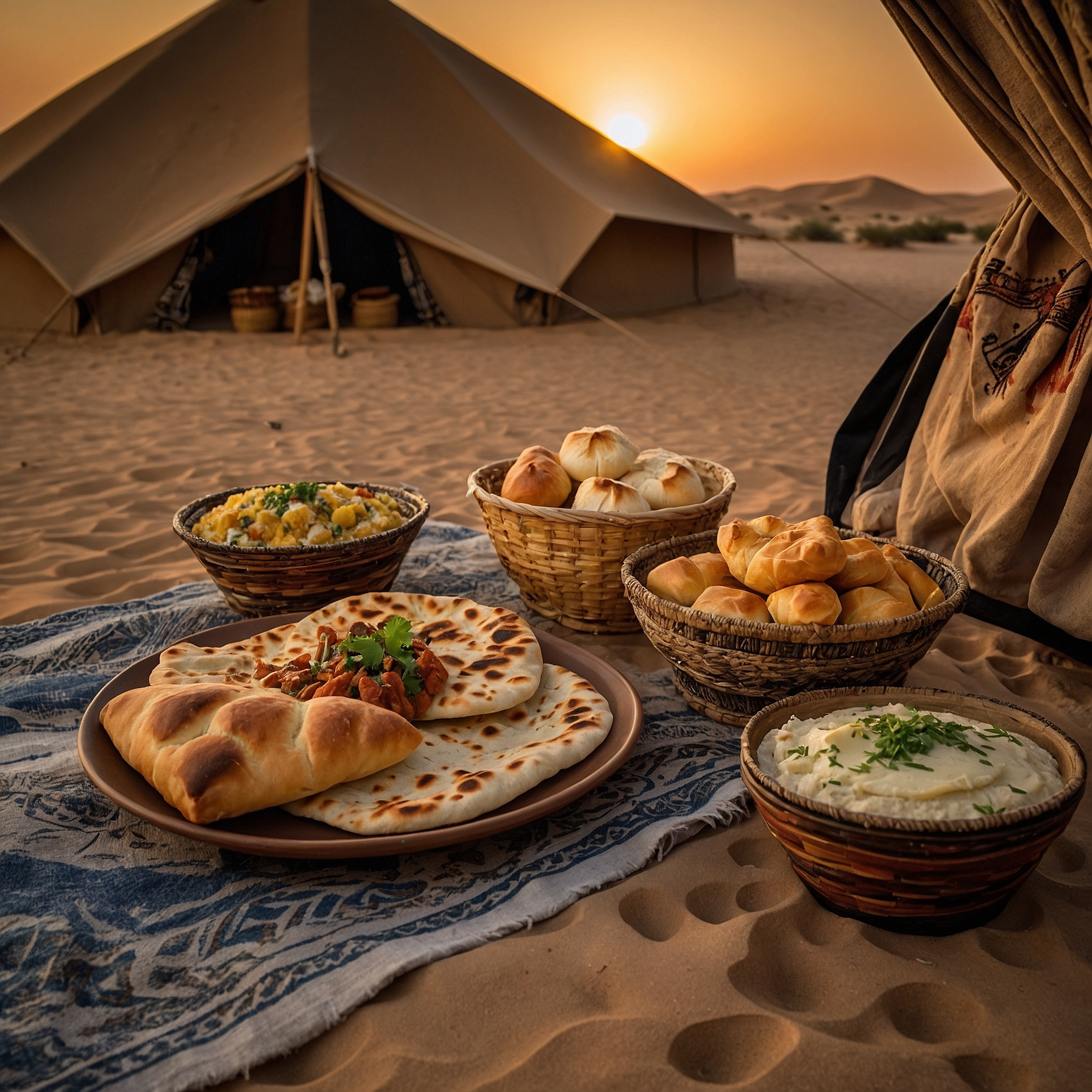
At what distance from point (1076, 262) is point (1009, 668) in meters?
1.16

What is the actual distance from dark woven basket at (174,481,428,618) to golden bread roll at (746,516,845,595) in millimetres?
1113

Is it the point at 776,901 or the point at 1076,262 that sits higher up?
the point at 1076,262

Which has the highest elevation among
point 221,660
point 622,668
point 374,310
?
point 221,660

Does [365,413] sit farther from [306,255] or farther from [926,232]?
[926,232]

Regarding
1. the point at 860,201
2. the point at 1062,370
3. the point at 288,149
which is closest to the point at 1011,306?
the point at 1062,370

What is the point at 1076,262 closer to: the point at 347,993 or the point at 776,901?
the point at 776,901

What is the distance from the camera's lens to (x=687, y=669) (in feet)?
7.00

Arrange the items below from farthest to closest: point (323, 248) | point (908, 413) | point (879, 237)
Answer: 1. point (879, 237)
2. point (323, 248)
3. point (908, 413)

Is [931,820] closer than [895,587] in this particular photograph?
Yes

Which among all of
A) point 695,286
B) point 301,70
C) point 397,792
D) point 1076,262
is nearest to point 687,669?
point 397,792

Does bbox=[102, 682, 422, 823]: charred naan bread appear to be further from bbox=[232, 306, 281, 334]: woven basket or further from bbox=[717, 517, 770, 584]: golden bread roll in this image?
bbox=[232, 306, 281, 334]: woven basket

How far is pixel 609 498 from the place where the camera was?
2.52 metres

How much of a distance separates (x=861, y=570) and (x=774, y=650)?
0.30m

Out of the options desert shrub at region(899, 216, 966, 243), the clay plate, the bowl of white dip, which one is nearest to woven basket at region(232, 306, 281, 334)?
the clay plate
